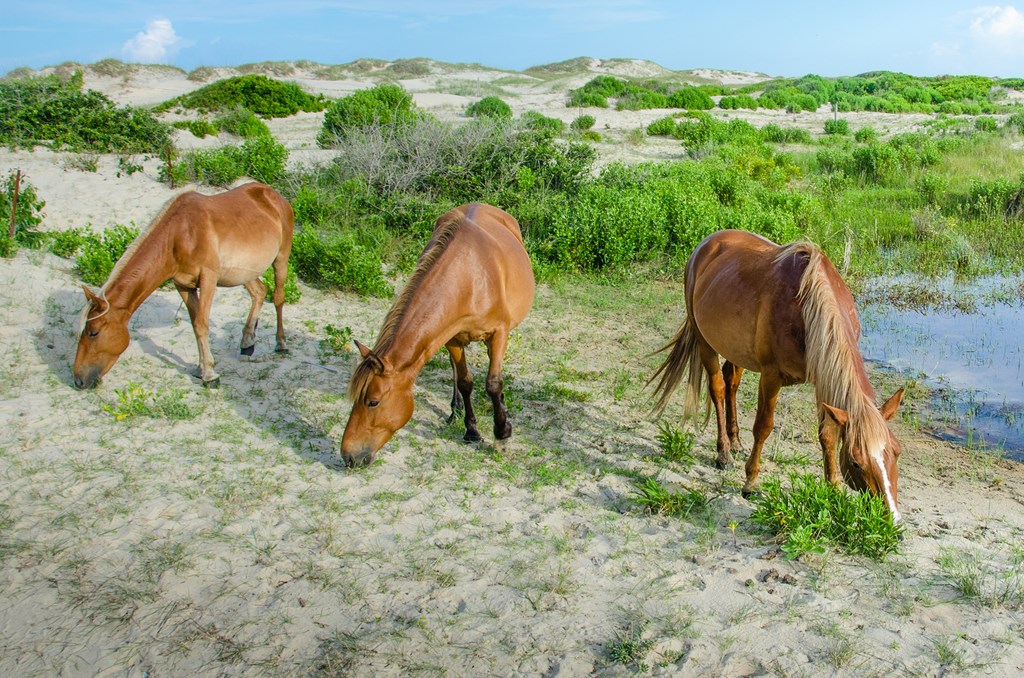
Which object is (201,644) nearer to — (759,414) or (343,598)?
(343,598)

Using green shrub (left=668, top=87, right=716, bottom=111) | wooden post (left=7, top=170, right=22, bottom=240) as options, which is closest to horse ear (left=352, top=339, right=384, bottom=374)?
wooden post (left=7, top=170, right=22, bottom=240)

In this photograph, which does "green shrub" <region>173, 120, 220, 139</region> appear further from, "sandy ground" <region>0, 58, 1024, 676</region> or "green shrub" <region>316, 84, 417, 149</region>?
"sandy ground" <region>0, 58, 1024, 676</region>

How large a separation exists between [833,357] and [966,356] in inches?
201

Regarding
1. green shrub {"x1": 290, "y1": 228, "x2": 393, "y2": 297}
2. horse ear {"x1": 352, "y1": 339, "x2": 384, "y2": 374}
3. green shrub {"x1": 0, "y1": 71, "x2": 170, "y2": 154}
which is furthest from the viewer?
green shrub {"x1": 0, "y1": 71, "x2": 170, "y2": 154}

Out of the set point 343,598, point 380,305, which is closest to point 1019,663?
point 343,598

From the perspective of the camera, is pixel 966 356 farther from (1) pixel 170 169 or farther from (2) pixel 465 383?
(1) pixel 170 169

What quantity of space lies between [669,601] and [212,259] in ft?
16.2

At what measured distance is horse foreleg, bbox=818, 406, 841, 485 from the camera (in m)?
3.74

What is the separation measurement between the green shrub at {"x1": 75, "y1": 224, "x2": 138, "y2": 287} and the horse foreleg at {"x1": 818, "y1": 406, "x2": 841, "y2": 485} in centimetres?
737

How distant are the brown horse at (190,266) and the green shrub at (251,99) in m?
15.0

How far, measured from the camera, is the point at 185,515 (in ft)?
13.9

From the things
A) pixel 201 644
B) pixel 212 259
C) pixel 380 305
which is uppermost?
pixel 212 259

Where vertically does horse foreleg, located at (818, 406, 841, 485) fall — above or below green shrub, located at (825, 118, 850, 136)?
below

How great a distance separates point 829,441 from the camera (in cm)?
382
